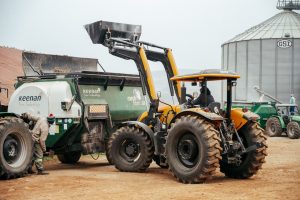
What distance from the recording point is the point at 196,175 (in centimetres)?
968

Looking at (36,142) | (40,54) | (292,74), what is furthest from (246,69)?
(36,142)

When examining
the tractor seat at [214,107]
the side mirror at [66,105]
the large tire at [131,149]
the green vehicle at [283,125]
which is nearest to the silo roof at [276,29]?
the green vehicle at [283,125]

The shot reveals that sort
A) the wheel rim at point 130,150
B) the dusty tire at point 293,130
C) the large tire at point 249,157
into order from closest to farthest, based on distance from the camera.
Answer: the large tire at point 249,157, the wheel rim at point 130,150, the dusty tire at point 293,130

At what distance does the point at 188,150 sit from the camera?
33.3 ft

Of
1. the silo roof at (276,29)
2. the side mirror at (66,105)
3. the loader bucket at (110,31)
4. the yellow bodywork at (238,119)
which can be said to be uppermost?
the silo roof at (276,29)

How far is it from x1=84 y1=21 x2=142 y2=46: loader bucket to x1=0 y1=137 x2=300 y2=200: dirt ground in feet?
10.8

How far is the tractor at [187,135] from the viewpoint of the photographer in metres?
9.73

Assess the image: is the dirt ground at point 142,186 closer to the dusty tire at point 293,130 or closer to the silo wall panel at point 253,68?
the dusty tire at point 293,130

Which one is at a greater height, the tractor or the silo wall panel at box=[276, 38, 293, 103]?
the silo wall panel at box=[276, 38, 293, 103]

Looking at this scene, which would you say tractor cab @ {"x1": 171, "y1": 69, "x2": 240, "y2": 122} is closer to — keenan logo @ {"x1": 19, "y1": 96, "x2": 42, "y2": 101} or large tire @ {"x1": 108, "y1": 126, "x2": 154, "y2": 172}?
large tire @ {"x1": 108, "y1": 126, "x2": 154, "y2": 172}

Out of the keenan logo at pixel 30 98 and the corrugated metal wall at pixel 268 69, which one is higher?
the corrugated metal wall at pixel 268 69

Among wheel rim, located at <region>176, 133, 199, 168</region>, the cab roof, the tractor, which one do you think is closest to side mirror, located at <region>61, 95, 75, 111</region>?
the tractor

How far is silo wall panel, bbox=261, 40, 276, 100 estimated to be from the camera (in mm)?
36125

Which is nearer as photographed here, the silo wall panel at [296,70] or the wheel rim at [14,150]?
the wheel rim at [14,150]
